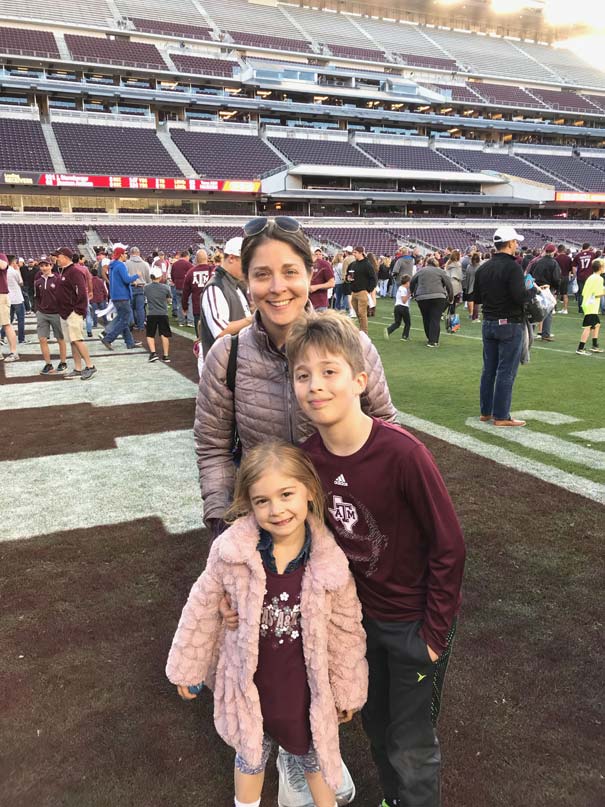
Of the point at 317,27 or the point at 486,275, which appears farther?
the point at 317,27

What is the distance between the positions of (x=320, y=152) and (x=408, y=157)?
7.55 m

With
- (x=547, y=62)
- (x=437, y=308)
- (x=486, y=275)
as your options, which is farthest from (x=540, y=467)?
(x=547, y=62)

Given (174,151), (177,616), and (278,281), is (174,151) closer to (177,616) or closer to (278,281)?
(177,616)

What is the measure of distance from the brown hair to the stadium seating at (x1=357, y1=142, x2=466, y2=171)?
47.3 metres

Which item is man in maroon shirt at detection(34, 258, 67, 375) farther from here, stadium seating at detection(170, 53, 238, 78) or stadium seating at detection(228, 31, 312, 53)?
stadium seating at detection(228, 31, 312, 53)

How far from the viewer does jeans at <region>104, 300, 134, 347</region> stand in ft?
37.4

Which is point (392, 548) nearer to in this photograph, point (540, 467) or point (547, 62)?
point (540, 467)

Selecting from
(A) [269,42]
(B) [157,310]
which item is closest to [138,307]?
(B) [157,310]

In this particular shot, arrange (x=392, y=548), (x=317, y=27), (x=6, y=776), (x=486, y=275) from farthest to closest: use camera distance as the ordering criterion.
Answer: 1. (x=317, y=27)
2. (x=486, y=275)
3. (x=6, y=776)
4. (x=392, y=548)

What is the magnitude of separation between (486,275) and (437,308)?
5010 millimetres

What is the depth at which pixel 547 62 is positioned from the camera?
68.4 m

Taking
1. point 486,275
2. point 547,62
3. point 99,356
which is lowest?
point 99,356

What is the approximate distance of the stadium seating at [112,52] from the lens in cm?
4388

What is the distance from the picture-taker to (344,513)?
1.65 m
